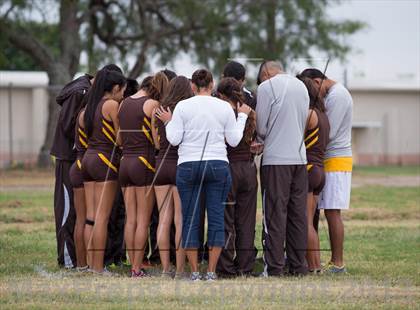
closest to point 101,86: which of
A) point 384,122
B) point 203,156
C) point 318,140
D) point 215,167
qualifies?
point 203,156

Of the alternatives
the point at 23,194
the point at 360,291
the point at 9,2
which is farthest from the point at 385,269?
the point at 9,2

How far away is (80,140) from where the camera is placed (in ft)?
33.9

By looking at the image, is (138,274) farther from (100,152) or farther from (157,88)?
(157,88)

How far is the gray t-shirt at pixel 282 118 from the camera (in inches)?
387

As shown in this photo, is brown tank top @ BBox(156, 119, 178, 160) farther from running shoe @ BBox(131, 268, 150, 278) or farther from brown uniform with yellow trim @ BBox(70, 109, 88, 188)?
running shoe @ BBox(131, 268, 150, 278)

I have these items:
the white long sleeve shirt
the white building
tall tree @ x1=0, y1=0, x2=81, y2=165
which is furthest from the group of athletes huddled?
the white building

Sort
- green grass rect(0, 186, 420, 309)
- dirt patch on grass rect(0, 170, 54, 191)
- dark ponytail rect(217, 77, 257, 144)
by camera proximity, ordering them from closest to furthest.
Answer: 1. green grass rect(0, 186, 420, 309)
2. dark ponytail rect(217, 77, 257, 144)
3. dirt patch on grass rect(0, 170, 54, 191)

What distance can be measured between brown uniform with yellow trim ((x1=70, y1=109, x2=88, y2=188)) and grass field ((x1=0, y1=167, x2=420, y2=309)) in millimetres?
967

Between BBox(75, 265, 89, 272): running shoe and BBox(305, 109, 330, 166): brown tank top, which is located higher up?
BBox(305, 109, 330, 166): brown tank top

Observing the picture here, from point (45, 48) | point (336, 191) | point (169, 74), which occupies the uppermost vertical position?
point (45, 48)

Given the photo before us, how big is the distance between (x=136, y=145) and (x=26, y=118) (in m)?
27.4

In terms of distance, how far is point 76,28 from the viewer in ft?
107

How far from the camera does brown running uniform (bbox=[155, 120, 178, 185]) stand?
9711 mm

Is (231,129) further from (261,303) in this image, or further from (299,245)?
(261,303)
